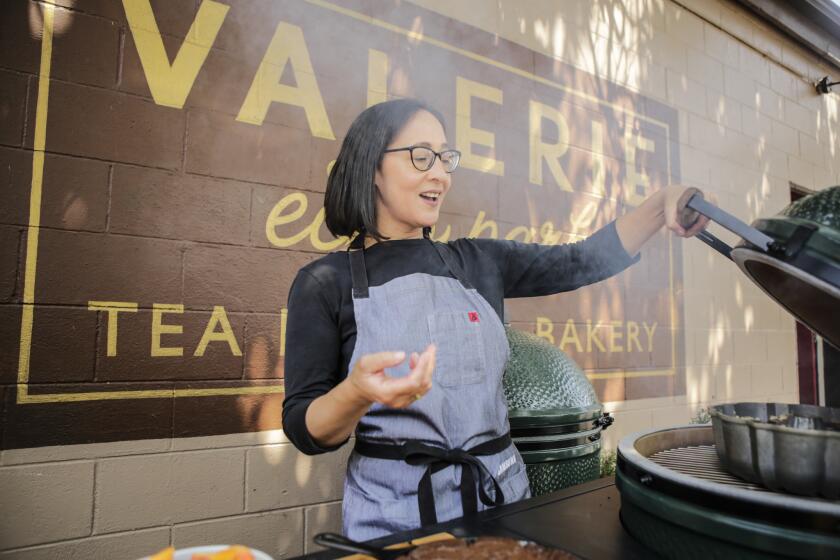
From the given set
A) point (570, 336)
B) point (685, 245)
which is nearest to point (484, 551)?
point (570, 336)

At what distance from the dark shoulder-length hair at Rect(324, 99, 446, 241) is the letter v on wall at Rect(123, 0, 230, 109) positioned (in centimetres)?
104

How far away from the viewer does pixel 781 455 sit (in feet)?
2.79

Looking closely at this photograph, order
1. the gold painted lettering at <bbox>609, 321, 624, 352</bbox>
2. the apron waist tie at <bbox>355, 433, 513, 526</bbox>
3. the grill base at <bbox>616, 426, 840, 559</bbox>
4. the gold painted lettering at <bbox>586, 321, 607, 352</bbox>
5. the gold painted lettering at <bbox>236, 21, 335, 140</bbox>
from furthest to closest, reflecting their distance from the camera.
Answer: the gold painted lettering at <bbox>609, 321, 624, 352</bbox>, the gold painted lettering at <bbox>586, 321, 607, 352</bbox>, the gold painted lettering at <bbox>236, 21, 335, 140</bbox>, the apron waist tie at <bbox>355, 433, 513, 526</bbox>, the grill base at <bbox>616, 426, 840, 559</bbox>

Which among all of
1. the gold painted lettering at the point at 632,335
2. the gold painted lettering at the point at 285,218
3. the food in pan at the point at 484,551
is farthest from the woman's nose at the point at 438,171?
the gold painted lettering at the point at 632,335

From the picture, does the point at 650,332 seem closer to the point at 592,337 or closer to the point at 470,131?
the point at 592,337

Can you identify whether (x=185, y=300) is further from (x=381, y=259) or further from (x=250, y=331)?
(x=381, y=259)

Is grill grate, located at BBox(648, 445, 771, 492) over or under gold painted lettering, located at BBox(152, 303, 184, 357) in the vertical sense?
under

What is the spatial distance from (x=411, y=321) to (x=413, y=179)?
39 centimetres

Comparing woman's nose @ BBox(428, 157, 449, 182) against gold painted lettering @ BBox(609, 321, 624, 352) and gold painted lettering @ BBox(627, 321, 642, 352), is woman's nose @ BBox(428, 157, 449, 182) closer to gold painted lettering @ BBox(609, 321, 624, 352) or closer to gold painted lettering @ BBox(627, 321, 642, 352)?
gold painted lettering @ BBox(609, 321, 624, 352)

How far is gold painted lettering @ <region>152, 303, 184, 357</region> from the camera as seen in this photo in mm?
2020

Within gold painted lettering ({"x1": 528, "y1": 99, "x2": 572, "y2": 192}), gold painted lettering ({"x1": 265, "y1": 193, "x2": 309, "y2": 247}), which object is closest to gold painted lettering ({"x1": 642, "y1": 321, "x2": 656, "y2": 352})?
gold painted lettering ({"x1": 528, "y1": 99, "x2": 572, "y2": 192})

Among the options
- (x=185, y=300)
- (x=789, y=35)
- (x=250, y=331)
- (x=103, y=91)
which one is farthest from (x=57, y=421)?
(x=789, y=35)

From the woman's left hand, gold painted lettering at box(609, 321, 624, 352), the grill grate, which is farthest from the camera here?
gold painted lettering at box(609, 321, 624, 352)

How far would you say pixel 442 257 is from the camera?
1519 millimetres
